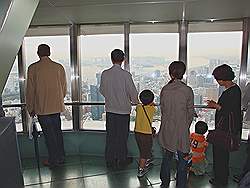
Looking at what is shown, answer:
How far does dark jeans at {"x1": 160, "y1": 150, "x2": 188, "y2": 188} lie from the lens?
2.61 m

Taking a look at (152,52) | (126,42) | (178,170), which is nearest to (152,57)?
(152,52)

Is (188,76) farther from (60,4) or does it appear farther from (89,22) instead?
(60,4)

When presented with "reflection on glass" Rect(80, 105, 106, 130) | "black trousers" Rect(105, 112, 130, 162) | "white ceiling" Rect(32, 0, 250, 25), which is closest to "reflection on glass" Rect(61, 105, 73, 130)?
"reflection on glass" Rect(80, 105, 106, 130)

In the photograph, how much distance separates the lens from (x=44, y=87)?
3156 millimetres

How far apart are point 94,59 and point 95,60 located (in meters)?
0.03

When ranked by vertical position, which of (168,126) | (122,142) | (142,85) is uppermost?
(142,85)

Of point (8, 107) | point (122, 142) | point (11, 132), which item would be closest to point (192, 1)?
point (122, 142)

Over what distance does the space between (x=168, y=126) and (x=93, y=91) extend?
80.2 inches

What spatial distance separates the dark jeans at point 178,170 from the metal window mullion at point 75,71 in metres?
1.86

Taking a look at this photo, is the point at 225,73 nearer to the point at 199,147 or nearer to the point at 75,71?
the point at 199,147

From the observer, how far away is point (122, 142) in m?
3.28

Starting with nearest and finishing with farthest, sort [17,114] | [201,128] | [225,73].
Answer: [225,73]
[201,128]
[17,114]

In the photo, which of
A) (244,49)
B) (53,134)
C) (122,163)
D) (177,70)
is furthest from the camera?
(244,49)

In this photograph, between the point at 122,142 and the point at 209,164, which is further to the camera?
the point at 209,164
